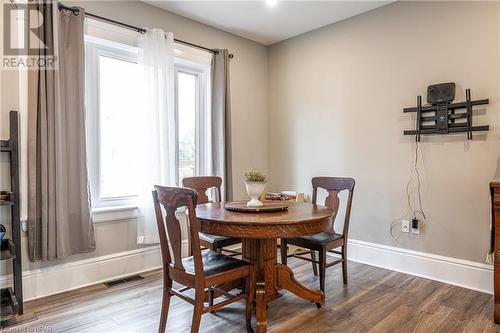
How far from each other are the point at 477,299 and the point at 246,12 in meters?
3.24

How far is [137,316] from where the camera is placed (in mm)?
2271

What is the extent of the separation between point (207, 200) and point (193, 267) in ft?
4.10

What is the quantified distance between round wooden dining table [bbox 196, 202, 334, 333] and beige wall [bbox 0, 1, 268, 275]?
46.4 inches

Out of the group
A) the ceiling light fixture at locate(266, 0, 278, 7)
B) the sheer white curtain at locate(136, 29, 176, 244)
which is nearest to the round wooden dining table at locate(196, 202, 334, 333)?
the sheer white curtain at locate(136, 29, 176, 244)

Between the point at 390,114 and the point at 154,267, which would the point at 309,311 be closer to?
the point at 154,267

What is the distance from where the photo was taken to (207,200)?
3102 mm

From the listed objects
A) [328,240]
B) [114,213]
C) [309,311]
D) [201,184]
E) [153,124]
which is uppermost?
[153,124]

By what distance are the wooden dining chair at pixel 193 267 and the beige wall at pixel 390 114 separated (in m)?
1.95

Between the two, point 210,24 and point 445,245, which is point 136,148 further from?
point 445,245

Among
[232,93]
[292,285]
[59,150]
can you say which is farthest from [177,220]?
[232,93]

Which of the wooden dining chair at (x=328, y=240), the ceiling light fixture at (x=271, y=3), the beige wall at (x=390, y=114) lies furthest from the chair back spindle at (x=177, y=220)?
the beige wall at (x=390, y=114)

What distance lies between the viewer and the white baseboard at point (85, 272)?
2.56 m

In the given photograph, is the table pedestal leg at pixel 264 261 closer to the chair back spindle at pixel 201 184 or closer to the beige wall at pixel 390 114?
the chair back spindle at pixel 201 184

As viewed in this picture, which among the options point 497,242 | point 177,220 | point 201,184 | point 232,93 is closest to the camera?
point 177,220
